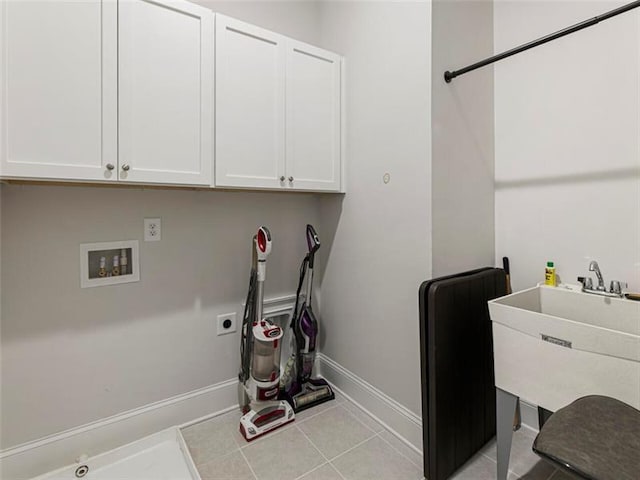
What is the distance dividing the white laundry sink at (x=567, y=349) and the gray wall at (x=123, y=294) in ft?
4.73

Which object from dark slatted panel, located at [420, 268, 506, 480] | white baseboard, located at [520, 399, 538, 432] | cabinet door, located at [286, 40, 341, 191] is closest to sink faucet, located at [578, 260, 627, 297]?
dark slatted panel, located at [420, 268, 506, 480]

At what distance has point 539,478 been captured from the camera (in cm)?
143

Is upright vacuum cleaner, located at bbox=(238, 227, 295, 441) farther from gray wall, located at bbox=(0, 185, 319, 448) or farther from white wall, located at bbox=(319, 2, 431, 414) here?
white wall, located at bbox=(319, 2, 431, 414)

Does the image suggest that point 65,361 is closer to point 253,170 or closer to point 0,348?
point 0,348

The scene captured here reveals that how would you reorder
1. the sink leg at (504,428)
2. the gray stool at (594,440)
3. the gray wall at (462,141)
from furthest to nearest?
the gray wall at (462,141) → the sink leg at (504,428) → the gray stool at (594,440)

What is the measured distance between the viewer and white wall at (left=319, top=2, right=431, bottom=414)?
5.23ft

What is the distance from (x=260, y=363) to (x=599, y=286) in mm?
1775

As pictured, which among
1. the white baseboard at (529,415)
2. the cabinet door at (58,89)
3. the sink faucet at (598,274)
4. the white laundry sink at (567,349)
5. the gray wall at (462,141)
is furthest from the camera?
the white baseboard at (529,415)

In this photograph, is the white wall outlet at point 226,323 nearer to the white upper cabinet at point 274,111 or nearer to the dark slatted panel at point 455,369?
the white upper cabinet at point 274,111

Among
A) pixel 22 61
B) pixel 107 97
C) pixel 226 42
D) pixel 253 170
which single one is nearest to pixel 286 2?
pixel 226 42

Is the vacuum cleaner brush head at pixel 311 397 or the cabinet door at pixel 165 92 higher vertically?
the cabinet door at pixel 165 92

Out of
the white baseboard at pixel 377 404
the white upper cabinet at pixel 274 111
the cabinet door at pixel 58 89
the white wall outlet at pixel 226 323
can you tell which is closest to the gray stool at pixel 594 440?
the white baseboard at pixel 377 404

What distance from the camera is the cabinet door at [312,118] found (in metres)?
1.85

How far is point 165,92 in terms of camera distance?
4.76ft
